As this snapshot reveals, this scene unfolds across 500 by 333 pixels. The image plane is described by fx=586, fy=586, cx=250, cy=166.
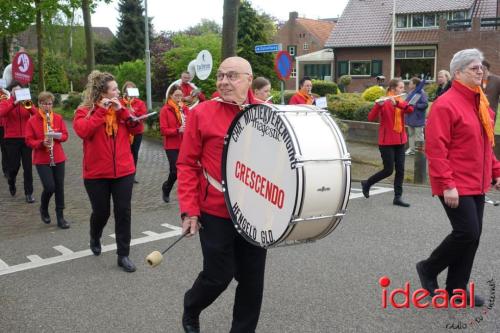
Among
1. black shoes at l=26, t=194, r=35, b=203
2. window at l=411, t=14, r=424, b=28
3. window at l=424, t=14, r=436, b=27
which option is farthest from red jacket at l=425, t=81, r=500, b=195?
window at l=411, t=14, r=424, b=28

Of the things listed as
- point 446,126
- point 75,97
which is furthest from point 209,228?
point 75,97

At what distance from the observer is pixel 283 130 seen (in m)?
3.16

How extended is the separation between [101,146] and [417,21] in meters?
40.5

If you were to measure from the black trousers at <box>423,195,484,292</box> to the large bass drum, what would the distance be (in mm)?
1424

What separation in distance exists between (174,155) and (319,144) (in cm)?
564

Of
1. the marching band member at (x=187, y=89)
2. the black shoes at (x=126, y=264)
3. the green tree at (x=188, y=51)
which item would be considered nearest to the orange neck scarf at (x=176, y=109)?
the marching band member at (x=187, y=89)

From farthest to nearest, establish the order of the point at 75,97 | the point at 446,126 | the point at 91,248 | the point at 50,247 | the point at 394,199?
the point at 75,97 → the point at 394,199 → the point at 50,247 → the point at 91,248 → the point at 446,126

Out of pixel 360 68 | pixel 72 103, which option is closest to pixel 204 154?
pixel 72 103

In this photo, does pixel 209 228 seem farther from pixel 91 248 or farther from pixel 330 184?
pixel 91 248

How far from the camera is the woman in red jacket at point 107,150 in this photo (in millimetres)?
5414

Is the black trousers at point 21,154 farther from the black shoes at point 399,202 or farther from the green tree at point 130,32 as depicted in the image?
the green tree at point 130,32

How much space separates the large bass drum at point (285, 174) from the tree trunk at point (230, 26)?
328 inches

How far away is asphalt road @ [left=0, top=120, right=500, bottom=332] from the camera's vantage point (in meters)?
4.33

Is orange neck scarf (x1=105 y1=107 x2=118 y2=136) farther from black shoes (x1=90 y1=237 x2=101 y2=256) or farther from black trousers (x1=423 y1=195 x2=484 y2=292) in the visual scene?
black trousers (x1=423 y1=195 x2=484 y2=292)
